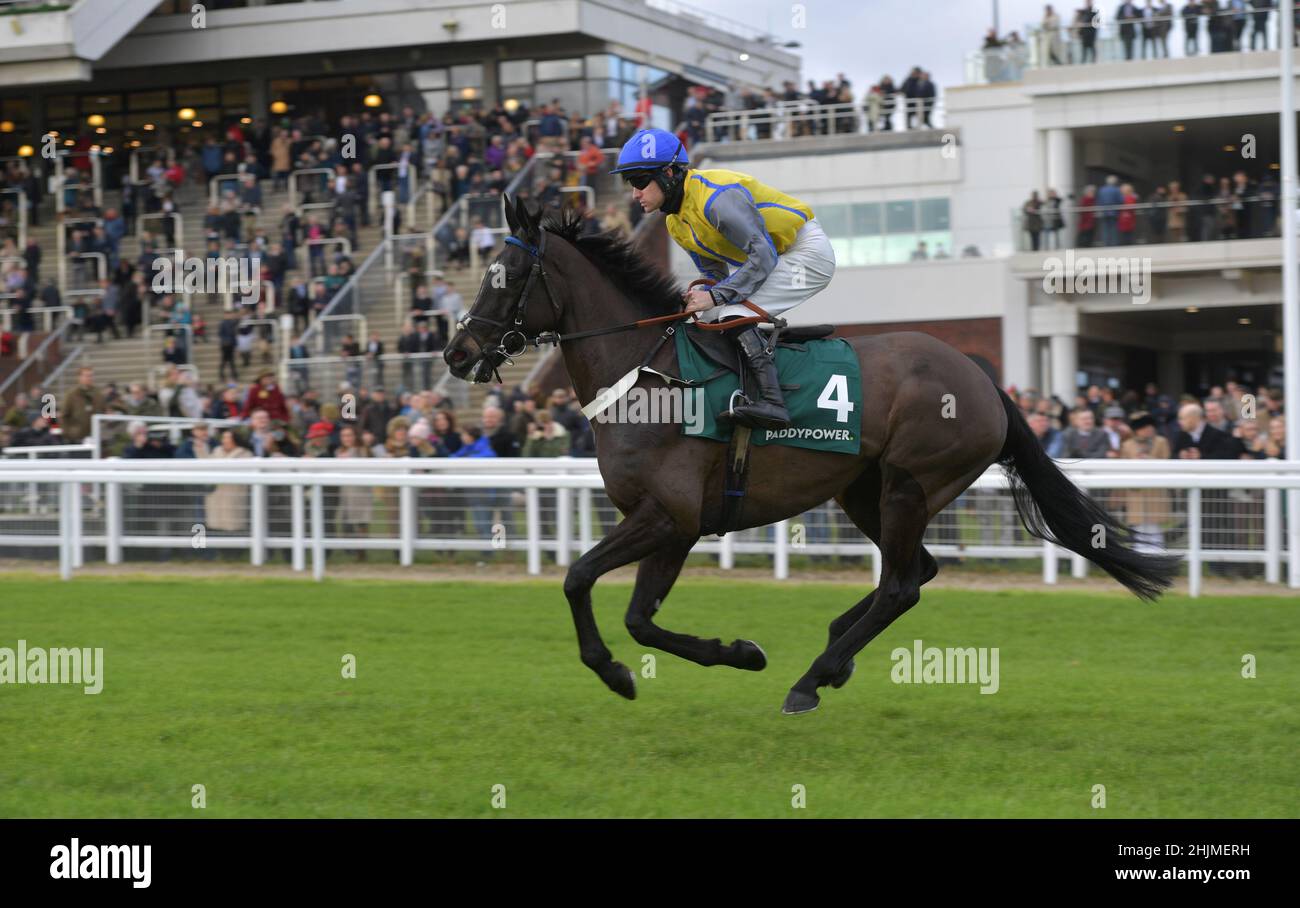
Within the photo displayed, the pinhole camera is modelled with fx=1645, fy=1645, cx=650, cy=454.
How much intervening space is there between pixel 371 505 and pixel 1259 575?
20.4ft

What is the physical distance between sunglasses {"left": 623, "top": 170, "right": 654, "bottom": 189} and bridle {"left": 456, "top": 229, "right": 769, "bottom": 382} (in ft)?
1.27

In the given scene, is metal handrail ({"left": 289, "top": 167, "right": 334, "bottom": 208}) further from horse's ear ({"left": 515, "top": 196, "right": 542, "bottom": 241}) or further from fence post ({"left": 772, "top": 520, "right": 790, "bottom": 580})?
horse's ear ({"left": 515, "top": 196, "right": 542, "bottom": 241})

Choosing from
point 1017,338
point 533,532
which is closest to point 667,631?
point 533,532

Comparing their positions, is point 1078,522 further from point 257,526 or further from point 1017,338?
point 1017,338

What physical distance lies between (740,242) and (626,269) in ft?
1.64

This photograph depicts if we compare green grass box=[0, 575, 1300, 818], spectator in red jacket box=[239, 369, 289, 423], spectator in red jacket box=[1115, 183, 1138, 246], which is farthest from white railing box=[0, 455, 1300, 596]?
spectator in red jacket box=[1115, 183, 1138, 246]

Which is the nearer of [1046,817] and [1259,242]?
[1046,817]

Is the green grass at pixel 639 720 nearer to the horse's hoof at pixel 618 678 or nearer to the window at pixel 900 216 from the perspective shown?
the horse's hoof at pixel 618 678

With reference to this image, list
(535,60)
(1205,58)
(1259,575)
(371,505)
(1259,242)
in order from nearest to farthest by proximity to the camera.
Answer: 1. (1259,575)
2. (371,505)
3. (1259,242)
4. (1205,58)
5. (535,60)

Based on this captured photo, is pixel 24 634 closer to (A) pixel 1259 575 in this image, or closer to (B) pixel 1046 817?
(B) pixel 1046 817

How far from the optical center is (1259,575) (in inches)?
421

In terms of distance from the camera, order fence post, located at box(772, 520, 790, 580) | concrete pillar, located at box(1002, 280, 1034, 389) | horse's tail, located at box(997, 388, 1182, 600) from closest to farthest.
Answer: horse's tail, located at box(997, 388, 1182, 600) → fence post, located at box(772, 520, 790, 580) → concrete pillar, located at box(1002, 280, 1034, 389)

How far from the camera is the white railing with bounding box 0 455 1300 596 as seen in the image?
37.1 ft
